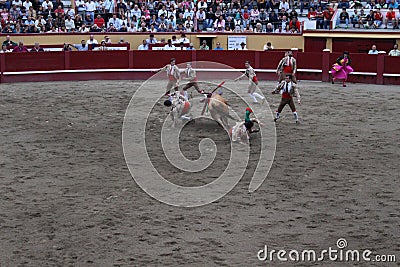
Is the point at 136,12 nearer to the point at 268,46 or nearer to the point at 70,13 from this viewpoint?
the point at 70,13

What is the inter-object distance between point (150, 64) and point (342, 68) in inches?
267

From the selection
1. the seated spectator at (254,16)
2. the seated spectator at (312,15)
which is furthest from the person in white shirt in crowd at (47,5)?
the seated spectator at (312,15)

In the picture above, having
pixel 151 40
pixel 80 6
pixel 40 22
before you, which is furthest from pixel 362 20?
pixel 40 22

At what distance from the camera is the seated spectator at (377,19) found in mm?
26922

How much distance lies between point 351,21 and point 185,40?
6247 mm

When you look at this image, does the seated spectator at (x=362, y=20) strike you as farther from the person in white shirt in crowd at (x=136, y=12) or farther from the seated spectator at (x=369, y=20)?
the person in white shirt in crowd at (x=136, y=12)

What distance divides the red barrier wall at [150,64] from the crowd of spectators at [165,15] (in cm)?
226

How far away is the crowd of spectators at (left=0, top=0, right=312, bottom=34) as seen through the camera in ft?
90.4

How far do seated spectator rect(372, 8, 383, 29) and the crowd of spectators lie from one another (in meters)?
2.53

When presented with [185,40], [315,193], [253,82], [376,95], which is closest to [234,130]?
[315,193]

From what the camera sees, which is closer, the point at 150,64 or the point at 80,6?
the point at 150,64

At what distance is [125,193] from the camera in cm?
1115

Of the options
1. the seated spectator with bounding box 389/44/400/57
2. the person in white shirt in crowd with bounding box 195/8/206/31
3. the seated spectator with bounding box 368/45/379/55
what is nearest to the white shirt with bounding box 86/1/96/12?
the person in white shirt in crowd with bounding box 195/8/206/31

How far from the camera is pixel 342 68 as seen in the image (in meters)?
23.8
